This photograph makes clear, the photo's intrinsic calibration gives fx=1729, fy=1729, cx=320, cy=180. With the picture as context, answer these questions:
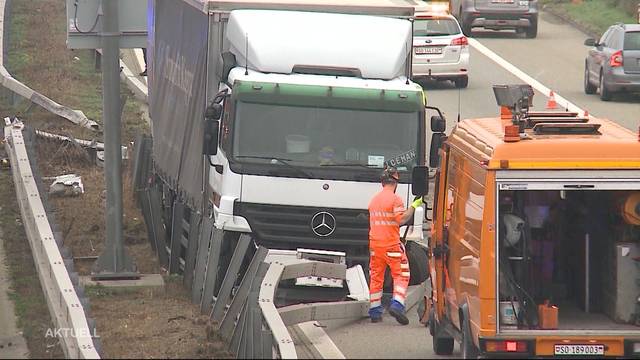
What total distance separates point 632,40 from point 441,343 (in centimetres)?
2051

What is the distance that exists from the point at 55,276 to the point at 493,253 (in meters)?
4.31

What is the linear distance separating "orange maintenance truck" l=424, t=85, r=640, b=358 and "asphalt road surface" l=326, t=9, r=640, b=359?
3.73ft

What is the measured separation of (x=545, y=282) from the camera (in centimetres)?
1414

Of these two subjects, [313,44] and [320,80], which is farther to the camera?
[313,44]

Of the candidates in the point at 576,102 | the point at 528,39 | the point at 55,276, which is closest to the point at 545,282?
the point at 55,276

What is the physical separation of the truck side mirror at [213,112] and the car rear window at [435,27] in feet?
61.9

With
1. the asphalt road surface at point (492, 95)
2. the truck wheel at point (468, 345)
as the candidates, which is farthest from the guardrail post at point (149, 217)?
the truck wheel at point (468, 345)

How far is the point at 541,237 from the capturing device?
1420 centimetres

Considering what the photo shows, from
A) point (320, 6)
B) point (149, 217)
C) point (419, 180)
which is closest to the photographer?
point (419, 180)

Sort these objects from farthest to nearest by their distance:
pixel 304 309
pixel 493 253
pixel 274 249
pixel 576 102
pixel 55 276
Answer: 1. pixel 576 102
2. pixel 274 249
3. pixel 304 309
4. pixel 55 276
5. pixel 493 253

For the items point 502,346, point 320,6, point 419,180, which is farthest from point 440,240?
point 320,6

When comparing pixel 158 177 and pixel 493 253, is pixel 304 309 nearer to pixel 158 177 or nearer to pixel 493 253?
pixel 493 253

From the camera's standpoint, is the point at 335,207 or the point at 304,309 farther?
the point at 335,207

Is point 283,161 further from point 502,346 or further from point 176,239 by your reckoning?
point 502,346
